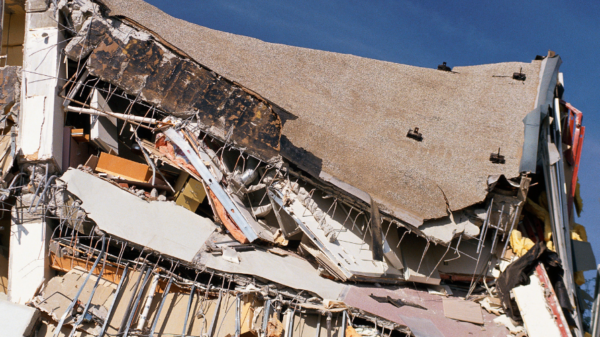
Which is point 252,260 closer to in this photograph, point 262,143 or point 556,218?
point 262,143

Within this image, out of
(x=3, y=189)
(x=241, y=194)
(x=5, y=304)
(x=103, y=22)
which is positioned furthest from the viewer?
(x=103, y=22)

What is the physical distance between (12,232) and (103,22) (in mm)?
3793

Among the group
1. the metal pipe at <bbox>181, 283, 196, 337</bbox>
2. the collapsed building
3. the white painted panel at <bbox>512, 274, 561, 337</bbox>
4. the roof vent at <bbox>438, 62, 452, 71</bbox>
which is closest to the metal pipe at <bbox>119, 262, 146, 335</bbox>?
the collapsed building

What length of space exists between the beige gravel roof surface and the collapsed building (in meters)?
0.05

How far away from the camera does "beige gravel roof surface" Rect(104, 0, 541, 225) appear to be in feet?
27.2

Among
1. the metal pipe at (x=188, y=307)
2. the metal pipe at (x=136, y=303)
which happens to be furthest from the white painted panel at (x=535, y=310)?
the metal pipe at (x=136, y=303)

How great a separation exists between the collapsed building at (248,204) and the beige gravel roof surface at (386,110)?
1.9 inches

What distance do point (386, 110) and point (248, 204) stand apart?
344 cm

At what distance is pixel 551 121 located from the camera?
31.1ft

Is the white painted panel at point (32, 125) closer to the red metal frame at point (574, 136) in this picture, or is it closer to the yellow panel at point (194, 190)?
the yellow panel at point (194, 190)

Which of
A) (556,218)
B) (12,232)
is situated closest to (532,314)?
(556,218)

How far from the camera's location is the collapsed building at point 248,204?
24.2 ft

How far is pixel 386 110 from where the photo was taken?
10.1 meters

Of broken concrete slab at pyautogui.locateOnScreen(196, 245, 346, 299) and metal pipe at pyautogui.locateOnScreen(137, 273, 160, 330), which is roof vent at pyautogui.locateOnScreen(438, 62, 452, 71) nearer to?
broken concrete slab at pyautogui.locateOnScreen(196, 245, 346, 299)
